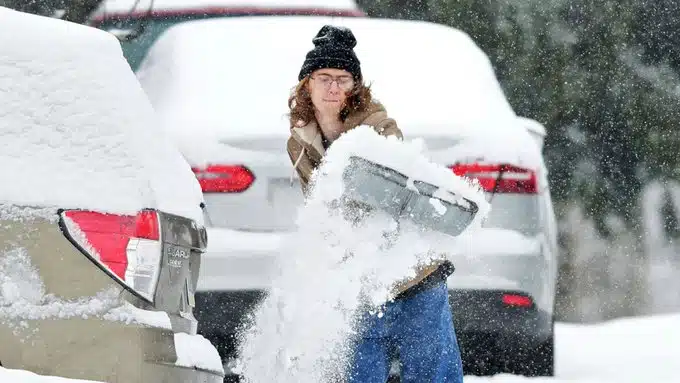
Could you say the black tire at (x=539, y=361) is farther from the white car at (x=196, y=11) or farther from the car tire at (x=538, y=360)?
the white car at (x=196, y=11)

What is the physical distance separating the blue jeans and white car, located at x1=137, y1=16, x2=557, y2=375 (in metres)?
1.36

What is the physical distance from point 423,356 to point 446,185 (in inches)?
21.6

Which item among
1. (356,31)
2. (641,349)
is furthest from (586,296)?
(356,31)

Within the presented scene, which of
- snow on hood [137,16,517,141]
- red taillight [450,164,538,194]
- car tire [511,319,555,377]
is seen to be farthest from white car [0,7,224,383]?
car tire [511,319,555,377]

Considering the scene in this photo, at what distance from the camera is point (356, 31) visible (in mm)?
7555

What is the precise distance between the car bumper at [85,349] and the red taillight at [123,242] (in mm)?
137

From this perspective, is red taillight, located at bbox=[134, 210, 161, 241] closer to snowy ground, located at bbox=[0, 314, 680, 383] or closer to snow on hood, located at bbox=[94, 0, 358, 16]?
snowy ground, located at bbox=[0, 314, 680, 383]

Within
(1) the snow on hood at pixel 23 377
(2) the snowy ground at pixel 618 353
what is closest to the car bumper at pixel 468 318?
(2) the snowy ground at pixel 618 353

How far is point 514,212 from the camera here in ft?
21.4

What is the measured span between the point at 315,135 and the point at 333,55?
10.4 inches

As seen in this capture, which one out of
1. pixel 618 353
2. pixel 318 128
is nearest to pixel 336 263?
pixel 318 128

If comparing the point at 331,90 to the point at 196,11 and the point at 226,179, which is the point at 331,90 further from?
the point at 196,11

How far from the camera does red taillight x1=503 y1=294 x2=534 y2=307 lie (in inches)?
256

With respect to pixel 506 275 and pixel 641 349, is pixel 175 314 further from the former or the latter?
pixel 641 349
